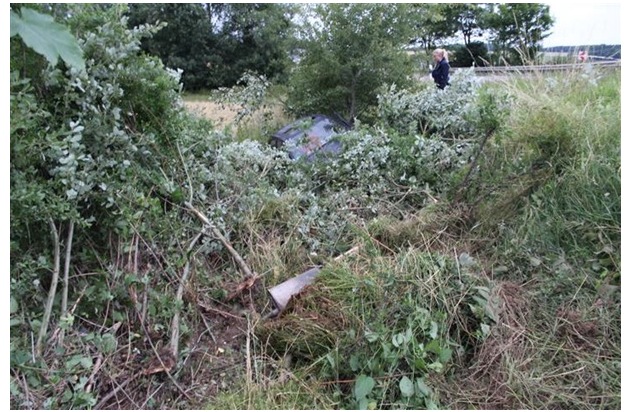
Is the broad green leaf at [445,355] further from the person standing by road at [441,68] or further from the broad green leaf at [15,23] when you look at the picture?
the person standing by road at [441,68]

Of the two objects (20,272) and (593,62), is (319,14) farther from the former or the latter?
(20,272)

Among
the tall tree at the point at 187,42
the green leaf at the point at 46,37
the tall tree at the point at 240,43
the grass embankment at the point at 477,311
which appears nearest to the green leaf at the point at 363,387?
the grass embankment at the point at 477,311

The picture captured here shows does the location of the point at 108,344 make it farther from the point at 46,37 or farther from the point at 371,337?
the point at 46,37

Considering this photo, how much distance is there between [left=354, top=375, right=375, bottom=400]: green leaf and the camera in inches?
76.9

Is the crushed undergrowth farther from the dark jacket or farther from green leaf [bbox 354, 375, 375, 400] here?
the dark jacket

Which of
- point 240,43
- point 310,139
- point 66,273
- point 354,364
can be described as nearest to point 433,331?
point 354,364

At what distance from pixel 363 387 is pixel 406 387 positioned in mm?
173

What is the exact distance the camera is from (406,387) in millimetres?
1952

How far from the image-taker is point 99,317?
2141 mm

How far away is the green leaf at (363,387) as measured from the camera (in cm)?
195

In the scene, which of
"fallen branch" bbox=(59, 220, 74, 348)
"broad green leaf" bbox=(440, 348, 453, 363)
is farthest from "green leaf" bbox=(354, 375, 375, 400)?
"fallen branch" bbox=(59, 220, 74, 348)

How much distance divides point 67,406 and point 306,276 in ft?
4.14

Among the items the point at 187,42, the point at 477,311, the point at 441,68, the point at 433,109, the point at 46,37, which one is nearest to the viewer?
the point at 46,37

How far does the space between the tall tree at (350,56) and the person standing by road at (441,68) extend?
0.56 metres
